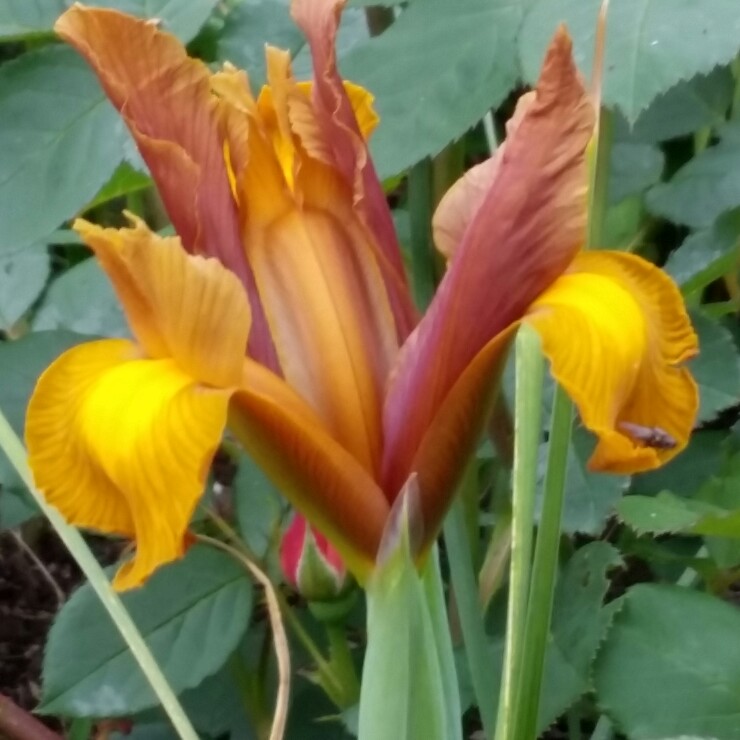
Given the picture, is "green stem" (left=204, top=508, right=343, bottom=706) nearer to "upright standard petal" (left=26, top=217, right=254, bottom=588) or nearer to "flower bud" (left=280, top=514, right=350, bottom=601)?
"flower bud" (left=280, top=514, right=350, bottom=601)

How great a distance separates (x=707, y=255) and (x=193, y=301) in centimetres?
34

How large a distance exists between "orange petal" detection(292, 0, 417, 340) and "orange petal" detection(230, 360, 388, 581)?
5 cm

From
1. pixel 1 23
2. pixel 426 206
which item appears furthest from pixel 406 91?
pixel 1 23

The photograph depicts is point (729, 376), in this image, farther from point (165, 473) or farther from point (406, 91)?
point (165, 473)

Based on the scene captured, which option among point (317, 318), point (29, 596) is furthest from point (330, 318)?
point (29, 596)

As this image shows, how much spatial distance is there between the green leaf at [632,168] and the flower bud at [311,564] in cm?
24

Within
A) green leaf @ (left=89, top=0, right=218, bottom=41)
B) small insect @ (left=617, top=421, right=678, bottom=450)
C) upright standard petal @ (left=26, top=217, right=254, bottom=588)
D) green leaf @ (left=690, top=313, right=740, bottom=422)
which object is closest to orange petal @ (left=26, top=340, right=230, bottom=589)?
upright standard petal @ (left=26, top=217, right=254, bottom=588)

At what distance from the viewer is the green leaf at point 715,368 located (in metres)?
0.58

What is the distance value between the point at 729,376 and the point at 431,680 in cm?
27

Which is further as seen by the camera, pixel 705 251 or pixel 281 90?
pixel 705 251

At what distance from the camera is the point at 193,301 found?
0.33 m

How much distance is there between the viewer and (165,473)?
315 millimetres

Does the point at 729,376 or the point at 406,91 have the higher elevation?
the point at 406,91

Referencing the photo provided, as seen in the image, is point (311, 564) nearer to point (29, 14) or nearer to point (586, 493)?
point (586, 493)
